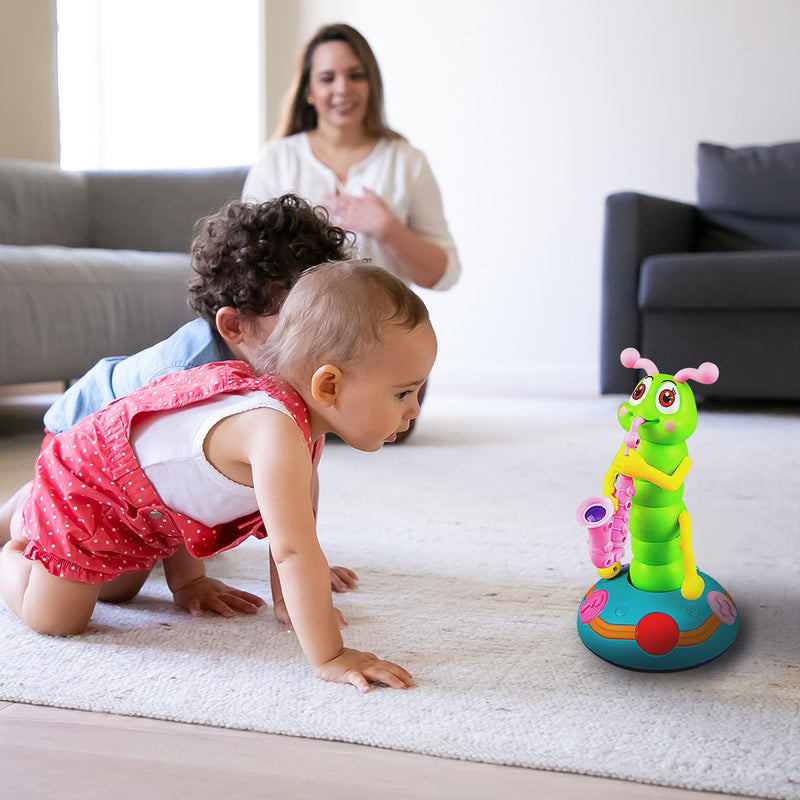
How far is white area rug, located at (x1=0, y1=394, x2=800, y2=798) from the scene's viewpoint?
71 centimetres

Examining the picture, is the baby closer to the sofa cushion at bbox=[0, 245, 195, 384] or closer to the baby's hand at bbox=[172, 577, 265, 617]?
the baby's hand at bbox=[172, 577, 265, 617]

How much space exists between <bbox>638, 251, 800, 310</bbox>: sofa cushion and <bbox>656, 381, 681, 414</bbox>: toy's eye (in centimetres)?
191

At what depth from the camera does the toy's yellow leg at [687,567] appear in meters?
0.88

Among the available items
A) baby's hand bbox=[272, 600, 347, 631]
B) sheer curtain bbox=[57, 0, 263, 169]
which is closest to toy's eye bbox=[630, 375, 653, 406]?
baby's hand bbox=[272, 600, 347, 631]

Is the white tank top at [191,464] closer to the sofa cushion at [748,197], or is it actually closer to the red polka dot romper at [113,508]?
the red polka dot romper at [113,508]

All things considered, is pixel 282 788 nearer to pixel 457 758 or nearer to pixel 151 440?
pixel 457 758

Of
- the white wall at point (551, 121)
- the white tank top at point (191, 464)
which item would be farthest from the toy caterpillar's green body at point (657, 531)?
the white wall at point (551, 121)

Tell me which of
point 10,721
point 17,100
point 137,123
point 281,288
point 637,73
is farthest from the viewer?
point 137,123

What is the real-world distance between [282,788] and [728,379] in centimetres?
229

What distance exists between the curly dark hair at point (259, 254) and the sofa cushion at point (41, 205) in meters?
1.62

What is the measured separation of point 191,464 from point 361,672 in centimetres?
24

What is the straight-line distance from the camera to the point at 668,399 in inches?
33.5

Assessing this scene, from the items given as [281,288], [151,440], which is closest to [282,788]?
[151,440]

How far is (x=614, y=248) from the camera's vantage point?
278 cm
